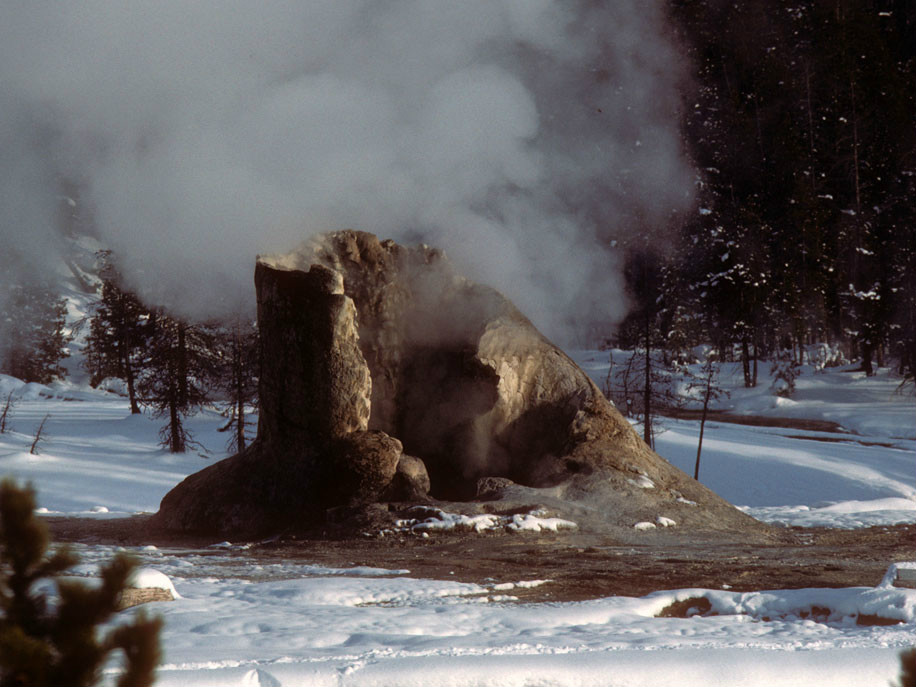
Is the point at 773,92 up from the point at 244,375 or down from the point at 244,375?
up

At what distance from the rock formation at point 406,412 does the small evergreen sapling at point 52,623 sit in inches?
406

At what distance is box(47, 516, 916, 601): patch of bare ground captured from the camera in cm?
856

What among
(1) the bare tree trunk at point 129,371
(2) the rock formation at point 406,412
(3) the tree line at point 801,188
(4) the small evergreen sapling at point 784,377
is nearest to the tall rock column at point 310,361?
(2) the rock formation at point 406,412

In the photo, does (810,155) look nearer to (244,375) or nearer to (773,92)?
(773,92)

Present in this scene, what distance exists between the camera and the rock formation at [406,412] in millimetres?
12758

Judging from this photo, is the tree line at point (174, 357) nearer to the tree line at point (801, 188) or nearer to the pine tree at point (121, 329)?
the pine tree at point (121, 329)

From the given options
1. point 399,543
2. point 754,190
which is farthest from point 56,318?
point 399,543

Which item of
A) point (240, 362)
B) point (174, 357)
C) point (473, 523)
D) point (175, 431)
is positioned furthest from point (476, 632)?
point (174, 357)

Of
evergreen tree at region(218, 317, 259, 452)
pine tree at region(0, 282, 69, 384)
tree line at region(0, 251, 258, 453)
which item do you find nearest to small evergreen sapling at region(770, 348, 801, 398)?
tree line at region(0, 251, 258, 453)

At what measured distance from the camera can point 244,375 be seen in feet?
84.3

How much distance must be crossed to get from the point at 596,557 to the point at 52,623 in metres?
8.33

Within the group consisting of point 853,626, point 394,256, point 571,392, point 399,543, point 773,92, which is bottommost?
point 399,543

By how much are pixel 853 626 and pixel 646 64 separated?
49.9 ft

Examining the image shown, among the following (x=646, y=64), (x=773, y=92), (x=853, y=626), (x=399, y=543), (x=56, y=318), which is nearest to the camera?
(x=853, y=626)
